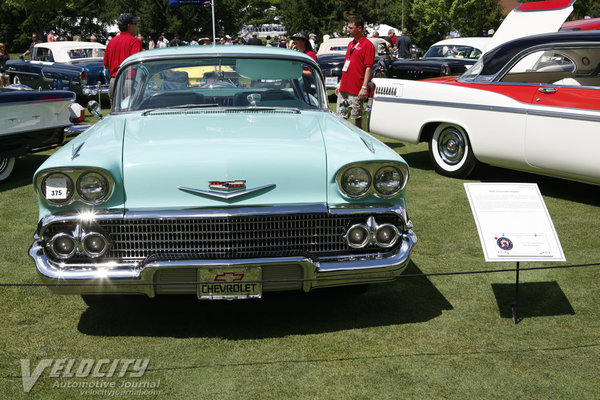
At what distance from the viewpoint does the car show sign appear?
3596 millimetres

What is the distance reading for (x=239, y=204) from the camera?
3.20 m

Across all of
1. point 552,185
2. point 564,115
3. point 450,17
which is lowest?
point 552,185

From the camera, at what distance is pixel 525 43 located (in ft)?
21.2

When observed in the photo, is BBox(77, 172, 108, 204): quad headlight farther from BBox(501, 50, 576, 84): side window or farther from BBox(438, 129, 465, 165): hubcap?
BBox(501, 50, 576, 84): side window

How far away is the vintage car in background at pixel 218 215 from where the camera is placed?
3191mm

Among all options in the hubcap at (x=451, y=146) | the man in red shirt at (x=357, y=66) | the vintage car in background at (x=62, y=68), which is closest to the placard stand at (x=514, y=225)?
the hubcap at (x=451, y=146)

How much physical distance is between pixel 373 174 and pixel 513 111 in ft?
11.3

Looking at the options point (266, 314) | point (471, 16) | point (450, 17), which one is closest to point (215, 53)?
point (266, 314)

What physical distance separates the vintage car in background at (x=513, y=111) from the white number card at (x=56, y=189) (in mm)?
4435

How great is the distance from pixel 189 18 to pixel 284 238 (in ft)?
155

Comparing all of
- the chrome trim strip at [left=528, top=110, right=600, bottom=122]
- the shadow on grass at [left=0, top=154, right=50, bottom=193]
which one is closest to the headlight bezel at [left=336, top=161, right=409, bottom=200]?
the chrome trim strip at [left=528, top=110, right=600, bottom=122]

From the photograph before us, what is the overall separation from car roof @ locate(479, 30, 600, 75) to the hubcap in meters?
0.74

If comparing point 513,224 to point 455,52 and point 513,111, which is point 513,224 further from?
point 455,52

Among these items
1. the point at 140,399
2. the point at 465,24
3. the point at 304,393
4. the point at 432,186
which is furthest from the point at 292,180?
the point at 465,24
